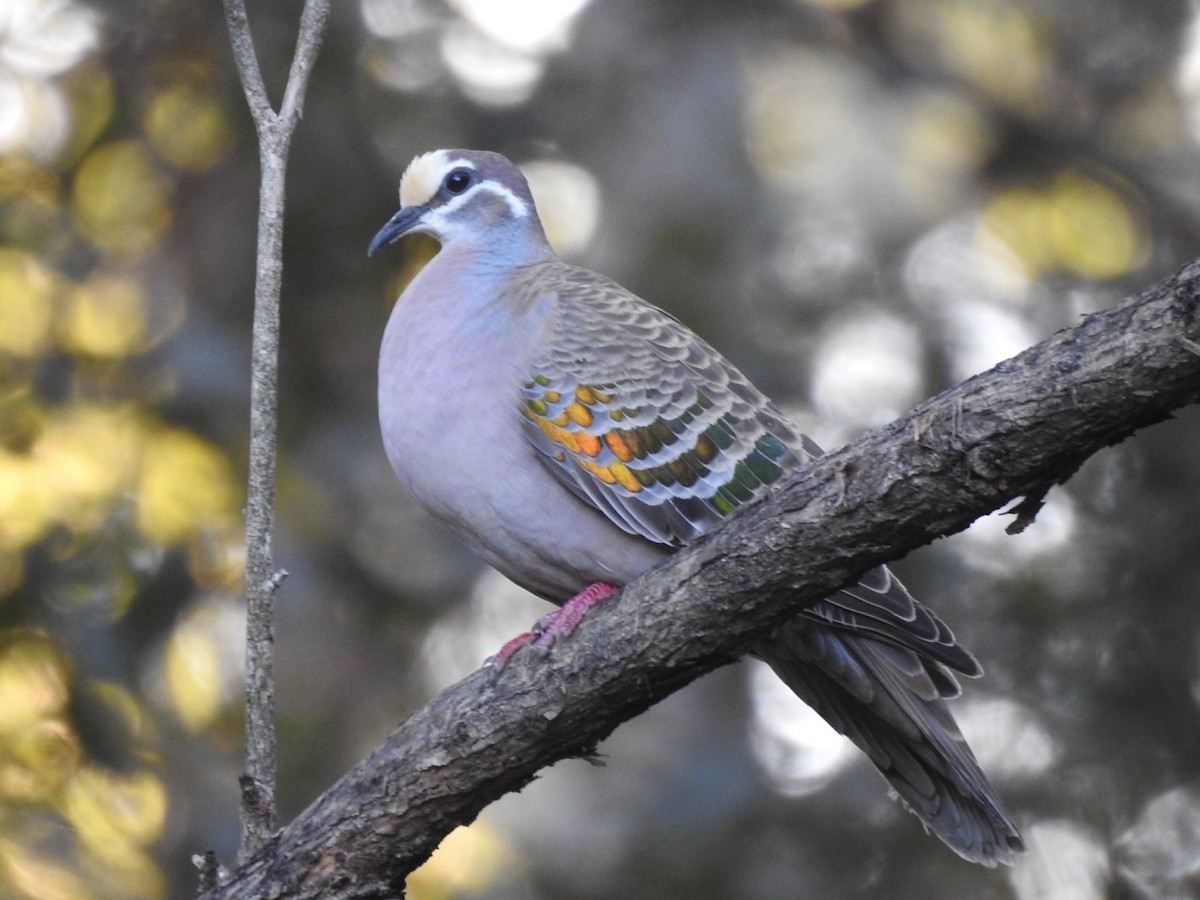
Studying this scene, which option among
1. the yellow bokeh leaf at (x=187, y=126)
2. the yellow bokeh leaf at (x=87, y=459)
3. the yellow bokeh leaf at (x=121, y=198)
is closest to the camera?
the yellow bokeh leaf at (x=87, y=459)

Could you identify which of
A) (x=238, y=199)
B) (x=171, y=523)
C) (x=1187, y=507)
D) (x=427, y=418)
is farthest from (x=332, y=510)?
(x=1187, y=507)

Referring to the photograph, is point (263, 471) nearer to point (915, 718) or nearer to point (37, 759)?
point (915, 718)

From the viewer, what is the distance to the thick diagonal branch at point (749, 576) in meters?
2.09

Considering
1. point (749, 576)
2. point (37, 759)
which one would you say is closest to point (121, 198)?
point (37, 759)

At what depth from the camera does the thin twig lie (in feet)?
9.04

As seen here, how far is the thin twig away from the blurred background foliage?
2.06 m

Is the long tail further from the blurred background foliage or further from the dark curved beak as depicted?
the blurred background foliage

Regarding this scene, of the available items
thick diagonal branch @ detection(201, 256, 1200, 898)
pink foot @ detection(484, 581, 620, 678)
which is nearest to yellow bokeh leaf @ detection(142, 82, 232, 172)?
pink foot @ detection(484, 581, 620, 678)

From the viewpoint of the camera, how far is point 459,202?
13.1 ft

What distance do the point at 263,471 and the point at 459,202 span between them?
1.43m

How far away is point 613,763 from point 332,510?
4.49 ft

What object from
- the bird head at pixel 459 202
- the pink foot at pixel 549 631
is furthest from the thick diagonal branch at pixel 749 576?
the bird head at pixel 459 202

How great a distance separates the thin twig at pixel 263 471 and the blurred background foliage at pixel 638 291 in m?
2.06

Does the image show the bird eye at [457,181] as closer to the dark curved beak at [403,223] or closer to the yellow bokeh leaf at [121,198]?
the dark curved beak at [403,223]
